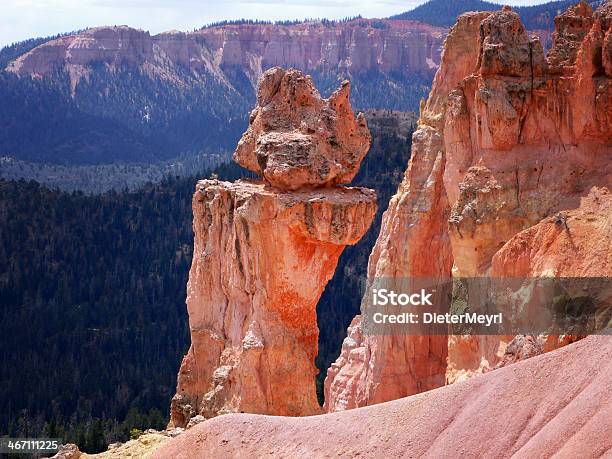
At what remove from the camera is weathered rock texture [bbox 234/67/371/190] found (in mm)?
23172

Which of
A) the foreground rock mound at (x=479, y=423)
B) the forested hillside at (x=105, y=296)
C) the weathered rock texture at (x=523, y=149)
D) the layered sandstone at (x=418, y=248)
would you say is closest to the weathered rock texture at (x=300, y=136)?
the weathered rock texture at (x=523, y=149)

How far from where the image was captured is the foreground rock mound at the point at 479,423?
627 inches

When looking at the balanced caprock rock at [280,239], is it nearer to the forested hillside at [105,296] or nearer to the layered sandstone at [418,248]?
the layered sandstone at [418,248]

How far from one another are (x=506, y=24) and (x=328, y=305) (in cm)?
5723

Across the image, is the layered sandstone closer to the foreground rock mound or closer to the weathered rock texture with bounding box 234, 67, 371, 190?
the weathered rock texture with bounding box 234, 67, 371, 190

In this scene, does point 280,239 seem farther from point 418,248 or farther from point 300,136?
point 418,248

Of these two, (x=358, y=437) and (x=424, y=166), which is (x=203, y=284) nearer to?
(x=424, y=166)

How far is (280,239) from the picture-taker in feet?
74.7

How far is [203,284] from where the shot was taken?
83.3 ft

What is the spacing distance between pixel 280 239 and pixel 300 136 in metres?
2.23

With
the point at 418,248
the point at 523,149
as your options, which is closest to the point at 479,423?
the point at 523,149

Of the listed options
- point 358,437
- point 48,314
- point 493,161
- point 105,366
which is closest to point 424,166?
point 493,161

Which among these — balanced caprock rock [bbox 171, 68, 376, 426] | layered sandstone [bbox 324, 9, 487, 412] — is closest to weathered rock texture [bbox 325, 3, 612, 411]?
layered sandstone [bbox 324, 9, 487, 412]

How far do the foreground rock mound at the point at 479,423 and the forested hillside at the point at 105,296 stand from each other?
31.0 metres
